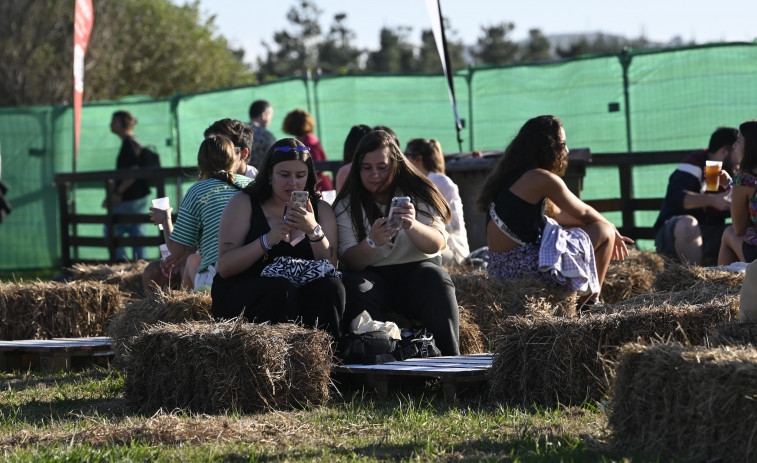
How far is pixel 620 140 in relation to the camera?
1202 centimetres

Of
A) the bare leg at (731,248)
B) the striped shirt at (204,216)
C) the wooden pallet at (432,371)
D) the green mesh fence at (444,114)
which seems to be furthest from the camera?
the green mesh fence at (444,114)

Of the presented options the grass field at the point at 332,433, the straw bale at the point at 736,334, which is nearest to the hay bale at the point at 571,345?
the grass field at the point at 332,433

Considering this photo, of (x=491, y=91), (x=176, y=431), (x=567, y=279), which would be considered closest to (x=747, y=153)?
(x=567, y=279)

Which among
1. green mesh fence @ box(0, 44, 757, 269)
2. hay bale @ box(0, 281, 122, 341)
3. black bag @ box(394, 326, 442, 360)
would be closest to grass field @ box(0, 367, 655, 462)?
black bag @ box(394, 326, 442, 360)

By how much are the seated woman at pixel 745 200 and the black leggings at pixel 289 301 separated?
271cm

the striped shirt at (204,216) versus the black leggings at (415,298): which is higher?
the striped shirt at (204,216)

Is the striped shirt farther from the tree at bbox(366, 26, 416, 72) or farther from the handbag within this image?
the tree at bbox(366, 26, 416, 72)

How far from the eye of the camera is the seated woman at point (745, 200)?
6535mm

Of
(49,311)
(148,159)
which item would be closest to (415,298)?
(49,311)

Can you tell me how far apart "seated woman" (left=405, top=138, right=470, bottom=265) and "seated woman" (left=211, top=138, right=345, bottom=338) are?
2.14 metres

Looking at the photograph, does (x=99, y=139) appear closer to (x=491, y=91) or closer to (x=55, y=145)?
(x=55, y=145)

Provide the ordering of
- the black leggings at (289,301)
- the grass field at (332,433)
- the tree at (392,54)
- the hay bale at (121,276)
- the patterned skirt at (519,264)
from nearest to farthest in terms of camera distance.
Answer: the grass field at (332,433), the black leggings at (289,301), the patterned skirt at (519,264), the hay bale at (121,276), the tree at (392,54)

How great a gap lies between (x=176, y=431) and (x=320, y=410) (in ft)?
2.60

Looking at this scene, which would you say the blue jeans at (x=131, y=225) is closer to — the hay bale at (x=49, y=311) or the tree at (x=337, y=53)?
the hay bale at (x=49, y=311)
